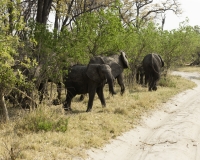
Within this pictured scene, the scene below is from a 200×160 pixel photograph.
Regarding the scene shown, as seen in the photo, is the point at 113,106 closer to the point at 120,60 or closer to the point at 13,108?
the point at 120,60

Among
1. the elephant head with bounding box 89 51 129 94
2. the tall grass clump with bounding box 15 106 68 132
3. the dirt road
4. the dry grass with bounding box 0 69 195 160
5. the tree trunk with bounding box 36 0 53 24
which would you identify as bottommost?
the dirt road

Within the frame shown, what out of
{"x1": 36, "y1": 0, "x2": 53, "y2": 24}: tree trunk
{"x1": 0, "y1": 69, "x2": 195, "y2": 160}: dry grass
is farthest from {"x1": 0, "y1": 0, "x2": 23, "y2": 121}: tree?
{"x1": 36, "y1": 0, "x2": 53, "y2": 24}: tree trunk

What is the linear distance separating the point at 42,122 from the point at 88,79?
131 inches

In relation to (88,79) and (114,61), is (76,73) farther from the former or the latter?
(114,61)

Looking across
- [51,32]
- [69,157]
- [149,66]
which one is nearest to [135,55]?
[149,66]

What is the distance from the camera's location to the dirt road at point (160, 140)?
289 inches

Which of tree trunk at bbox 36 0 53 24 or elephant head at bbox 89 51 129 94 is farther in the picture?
tree trunk at bbox 36 0 53 24

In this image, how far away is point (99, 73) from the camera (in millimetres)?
10352

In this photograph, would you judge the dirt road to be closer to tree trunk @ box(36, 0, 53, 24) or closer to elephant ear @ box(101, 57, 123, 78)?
elephant ear @ box(101, 57, 123, 78)

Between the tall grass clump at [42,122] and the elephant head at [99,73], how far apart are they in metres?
2.57

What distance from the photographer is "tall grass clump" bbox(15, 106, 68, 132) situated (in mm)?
7621

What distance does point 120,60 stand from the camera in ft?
45.2

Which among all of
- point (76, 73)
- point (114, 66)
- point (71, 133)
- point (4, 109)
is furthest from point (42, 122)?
point (114, 66)

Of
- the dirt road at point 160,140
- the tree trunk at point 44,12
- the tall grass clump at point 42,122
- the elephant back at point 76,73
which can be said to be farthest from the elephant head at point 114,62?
the tall grass clump at point 42,122
